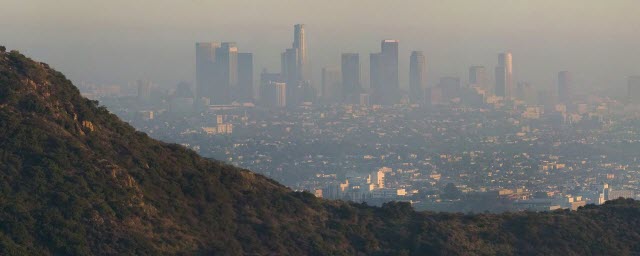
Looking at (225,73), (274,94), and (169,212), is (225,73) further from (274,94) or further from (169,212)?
(169,212)

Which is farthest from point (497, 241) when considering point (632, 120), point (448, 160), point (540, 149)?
point (632, 120)

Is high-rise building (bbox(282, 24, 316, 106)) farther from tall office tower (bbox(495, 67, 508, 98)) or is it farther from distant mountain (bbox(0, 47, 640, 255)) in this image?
distant mountain (bbox(0, 47, 640, 255))

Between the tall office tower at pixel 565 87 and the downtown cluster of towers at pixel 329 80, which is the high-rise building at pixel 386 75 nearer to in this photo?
the downtown cluster of towers at pixel 329 80

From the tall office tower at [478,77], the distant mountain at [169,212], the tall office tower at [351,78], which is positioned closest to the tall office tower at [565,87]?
the tall office tower at [478,77]

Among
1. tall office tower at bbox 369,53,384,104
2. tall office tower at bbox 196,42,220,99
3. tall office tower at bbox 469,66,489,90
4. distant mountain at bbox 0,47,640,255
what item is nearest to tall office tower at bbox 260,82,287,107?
tall office tower at bbox 196,42,220,99

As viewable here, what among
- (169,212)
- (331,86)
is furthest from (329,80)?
(169,212)

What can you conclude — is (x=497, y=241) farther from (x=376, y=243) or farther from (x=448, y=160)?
(x=448, y=160)
